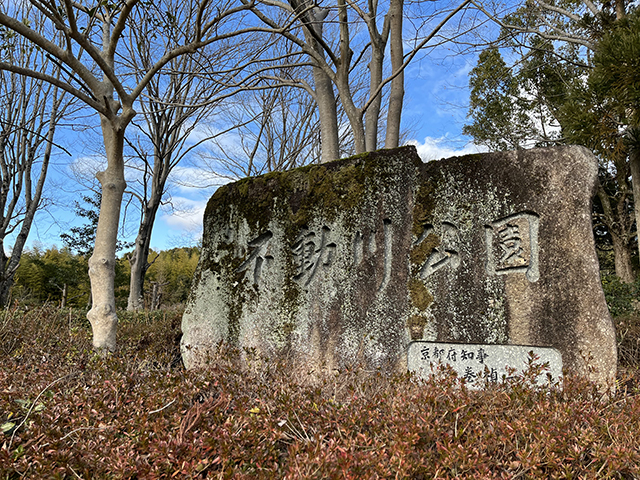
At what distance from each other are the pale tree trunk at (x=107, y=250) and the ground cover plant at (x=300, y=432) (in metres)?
1.35

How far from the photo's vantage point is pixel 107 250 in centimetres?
425

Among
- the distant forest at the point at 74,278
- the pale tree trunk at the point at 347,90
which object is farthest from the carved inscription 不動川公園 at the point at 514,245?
the distant forest at the point at 74,278

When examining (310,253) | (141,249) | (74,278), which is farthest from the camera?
(74,278)

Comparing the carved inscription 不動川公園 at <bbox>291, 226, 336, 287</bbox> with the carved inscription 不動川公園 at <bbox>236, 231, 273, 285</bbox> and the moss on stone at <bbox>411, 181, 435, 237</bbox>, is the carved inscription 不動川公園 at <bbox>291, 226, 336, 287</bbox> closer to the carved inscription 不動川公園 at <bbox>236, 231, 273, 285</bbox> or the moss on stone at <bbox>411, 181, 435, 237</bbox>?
the carved inscription 不動川公園 at <bbox>236, 231, 273, 285</bbox>

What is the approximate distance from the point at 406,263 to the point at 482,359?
95 cm

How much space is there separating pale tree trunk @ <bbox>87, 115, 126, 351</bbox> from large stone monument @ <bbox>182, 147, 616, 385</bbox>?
2.55 ft

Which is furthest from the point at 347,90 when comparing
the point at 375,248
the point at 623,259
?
the point at 623,259

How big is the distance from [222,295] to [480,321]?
2510 mm

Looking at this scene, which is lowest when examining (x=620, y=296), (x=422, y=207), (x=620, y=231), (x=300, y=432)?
(x=300, y=432)

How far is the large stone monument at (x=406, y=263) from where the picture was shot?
10.1 ft

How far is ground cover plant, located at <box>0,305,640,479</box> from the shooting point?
1688 mm

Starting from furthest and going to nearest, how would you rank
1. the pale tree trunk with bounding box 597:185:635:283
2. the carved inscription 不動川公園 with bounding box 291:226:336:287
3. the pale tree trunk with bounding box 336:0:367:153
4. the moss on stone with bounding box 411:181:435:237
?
the pale tree trunk with bounding box 597:185:635:283 < the pale tree trunk with bounding box 336:0:367:153 < the carved inscription 不動川公園 with bounding box 291:226:336:287 < the moss on stone with bounding box 411:181:435:237

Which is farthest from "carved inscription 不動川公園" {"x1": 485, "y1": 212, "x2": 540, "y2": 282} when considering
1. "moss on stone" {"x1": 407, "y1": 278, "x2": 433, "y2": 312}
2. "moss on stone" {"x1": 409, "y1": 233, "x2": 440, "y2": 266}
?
"moss on stone" {"x1": 407, "y1": 278, "x2": 433, "y2": 312}

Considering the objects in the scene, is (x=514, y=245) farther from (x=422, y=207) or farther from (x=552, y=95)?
(x=552, y=95)
